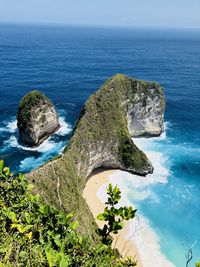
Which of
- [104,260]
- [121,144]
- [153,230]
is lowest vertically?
[153,230]

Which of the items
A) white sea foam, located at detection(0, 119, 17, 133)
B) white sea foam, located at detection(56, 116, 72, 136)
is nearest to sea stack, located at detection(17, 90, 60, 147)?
white sea foam, located at detection(56, 116, 72, 136)

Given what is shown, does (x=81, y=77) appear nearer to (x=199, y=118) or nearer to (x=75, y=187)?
(x=199, y=118)

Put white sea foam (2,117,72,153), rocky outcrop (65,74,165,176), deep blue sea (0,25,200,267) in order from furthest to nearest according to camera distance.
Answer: white sea foam (2,117,72,153) → rocky outcrop (65,74,165,176) → deep blue sea (0,25,200,267)

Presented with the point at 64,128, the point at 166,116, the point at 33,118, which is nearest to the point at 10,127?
the point at 64,128

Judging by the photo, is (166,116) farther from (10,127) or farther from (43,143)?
(10,127)

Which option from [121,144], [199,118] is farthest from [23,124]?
[199,118]

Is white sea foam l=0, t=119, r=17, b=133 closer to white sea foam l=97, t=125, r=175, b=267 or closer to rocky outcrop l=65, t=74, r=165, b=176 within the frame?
rocky outcrop l=65, t=74, r=165, b=176
